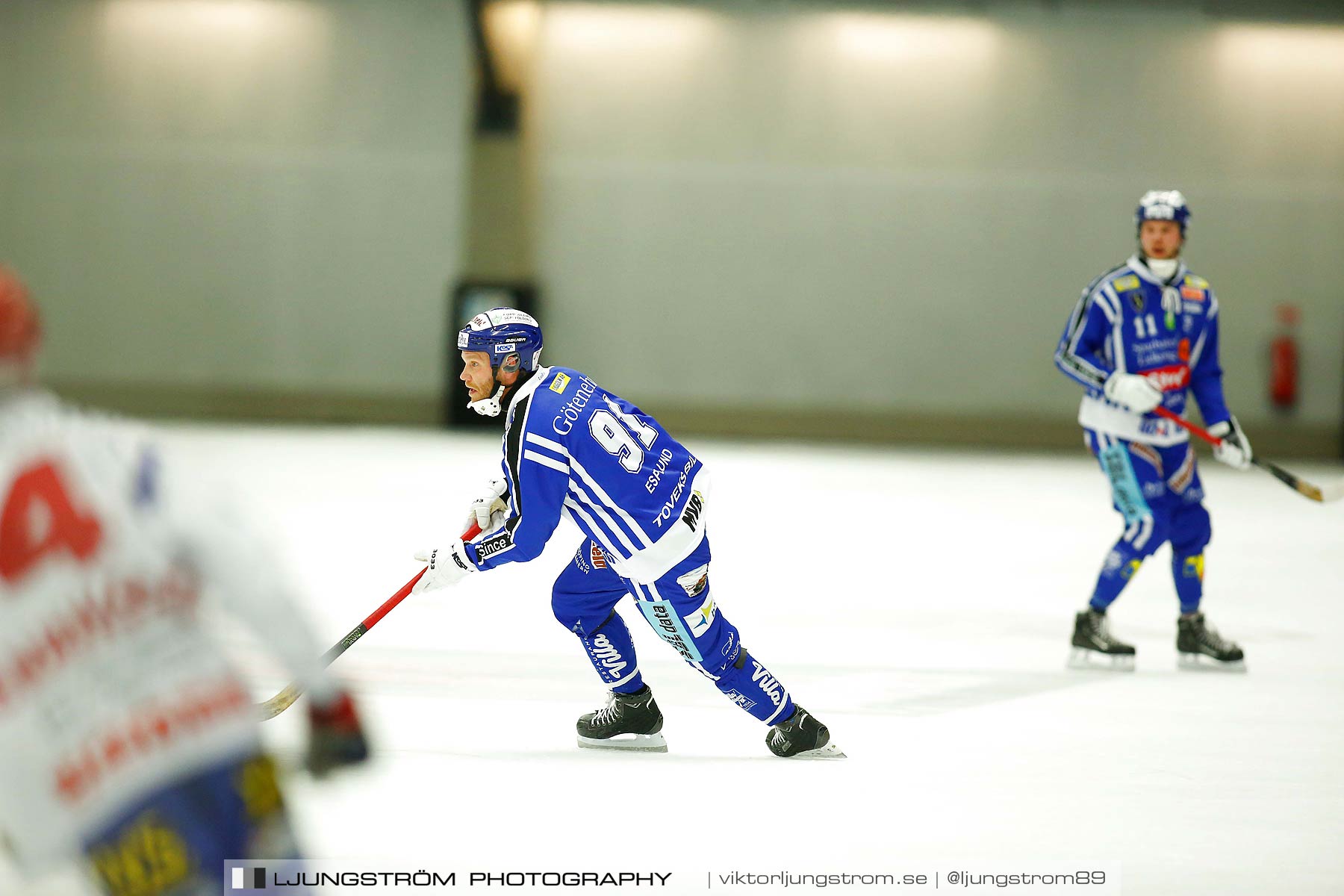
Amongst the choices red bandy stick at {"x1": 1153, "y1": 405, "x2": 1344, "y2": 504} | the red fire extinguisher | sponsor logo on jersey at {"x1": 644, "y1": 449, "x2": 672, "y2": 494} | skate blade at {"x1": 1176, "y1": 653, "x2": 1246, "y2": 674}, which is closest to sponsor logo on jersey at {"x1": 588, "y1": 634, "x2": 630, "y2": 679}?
sponsor logo on jersey at {"x1": 644, "y1": 449, "x2": 672, "y2": 494}

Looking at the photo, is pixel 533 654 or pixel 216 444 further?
Answer: pixel 216 444

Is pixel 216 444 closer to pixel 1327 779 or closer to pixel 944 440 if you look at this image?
pixel 944 440

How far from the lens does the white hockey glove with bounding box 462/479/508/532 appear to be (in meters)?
4.09

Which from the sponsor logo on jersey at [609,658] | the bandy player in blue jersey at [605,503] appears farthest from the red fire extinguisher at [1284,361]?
the sponsor logo on jersey at [609,658]

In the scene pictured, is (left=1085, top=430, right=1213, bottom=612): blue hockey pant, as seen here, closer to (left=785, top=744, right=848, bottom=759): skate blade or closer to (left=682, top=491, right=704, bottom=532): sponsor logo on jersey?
(left=785, top=744, right=848, bottom=759): skate blade

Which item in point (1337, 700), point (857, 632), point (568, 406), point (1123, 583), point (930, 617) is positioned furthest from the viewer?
point (930, 617)

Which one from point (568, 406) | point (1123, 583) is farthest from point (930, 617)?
point (568, 406)

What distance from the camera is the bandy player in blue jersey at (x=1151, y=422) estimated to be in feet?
18.0

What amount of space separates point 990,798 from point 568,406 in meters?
1.52

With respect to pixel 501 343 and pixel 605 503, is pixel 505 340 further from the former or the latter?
pixel 605 503

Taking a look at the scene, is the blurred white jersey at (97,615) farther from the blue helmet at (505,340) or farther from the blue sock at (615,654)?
the blue sock at (615,654)

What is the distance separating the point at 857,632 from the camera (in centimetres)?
612

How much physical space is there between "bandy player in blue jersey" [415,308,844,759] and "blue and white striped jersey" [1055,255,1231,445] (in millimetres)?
2159

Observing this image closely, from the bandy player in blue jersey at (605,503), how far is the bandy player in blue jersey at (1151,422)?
2.02 m
